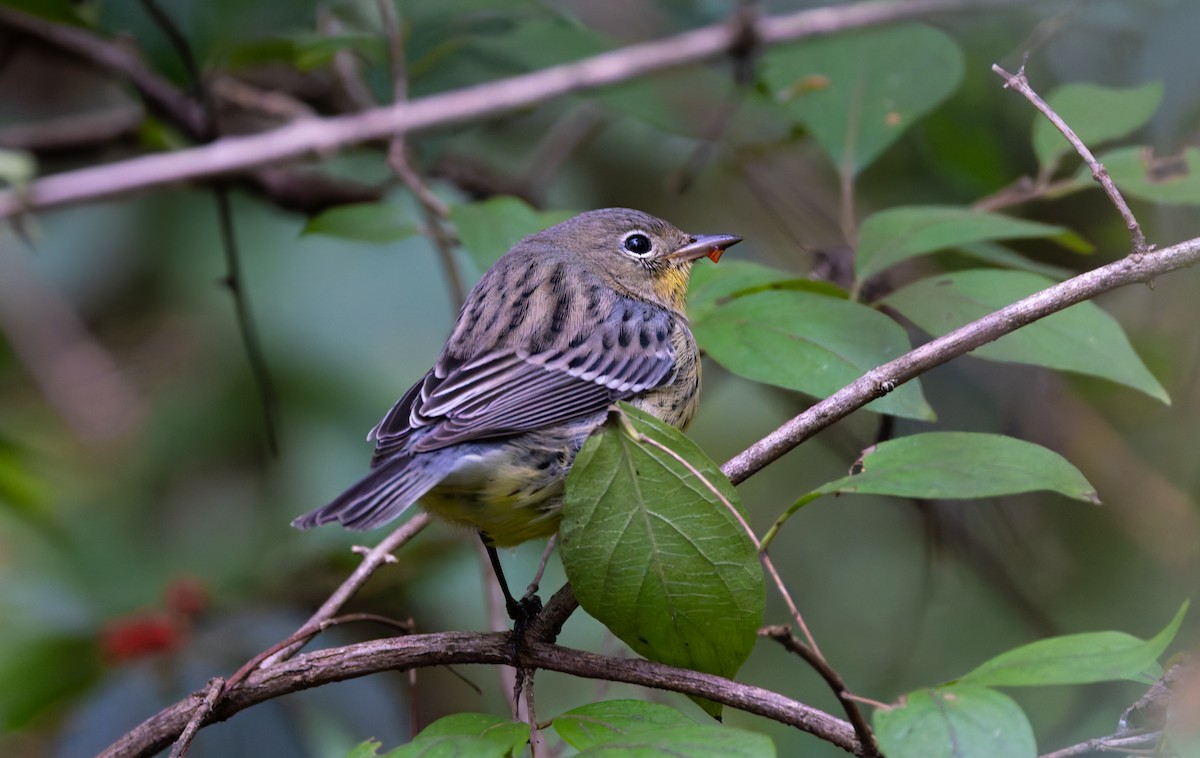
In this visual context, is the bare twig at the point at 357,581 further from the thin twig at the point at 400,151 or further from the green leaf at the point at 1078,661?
the green leaf at the point at 1078,661

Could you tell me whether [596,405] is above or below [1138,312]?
below

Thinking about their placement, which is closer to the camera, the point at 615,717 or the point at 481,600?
the point at 615,717

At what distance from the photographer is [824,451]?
221 inches

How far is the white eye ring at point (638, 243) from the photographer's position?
14.7 feet

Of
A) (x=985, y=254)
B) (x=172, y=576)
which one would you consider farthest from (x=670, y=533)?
(x=172, y=576)

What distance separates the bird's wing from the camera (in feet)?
10.6

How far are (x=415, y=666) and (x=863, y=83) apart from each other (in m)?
2.75

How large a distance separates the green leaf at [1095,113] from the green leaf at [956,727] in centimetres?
240

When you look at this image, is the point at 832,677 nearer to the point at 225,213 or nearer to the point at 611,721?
the point at 611,721

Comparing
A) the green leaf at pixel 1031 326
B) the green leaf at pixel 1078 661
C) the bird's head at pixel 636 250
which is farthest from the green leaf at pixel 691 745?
the bird's head at pixel 636 250

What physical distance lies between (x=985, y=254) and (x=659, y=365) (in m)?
1.13

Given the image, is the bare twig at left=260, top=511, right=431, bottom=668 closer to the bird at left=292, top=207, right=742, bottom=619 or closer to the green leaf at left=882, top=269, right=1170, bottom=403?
the bird at left=292, top=207, right=742, bottom=619

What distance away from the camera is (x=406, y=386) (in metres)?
5.09

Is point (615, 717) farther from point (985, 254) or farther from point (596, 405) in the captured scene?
point (985, 254)
